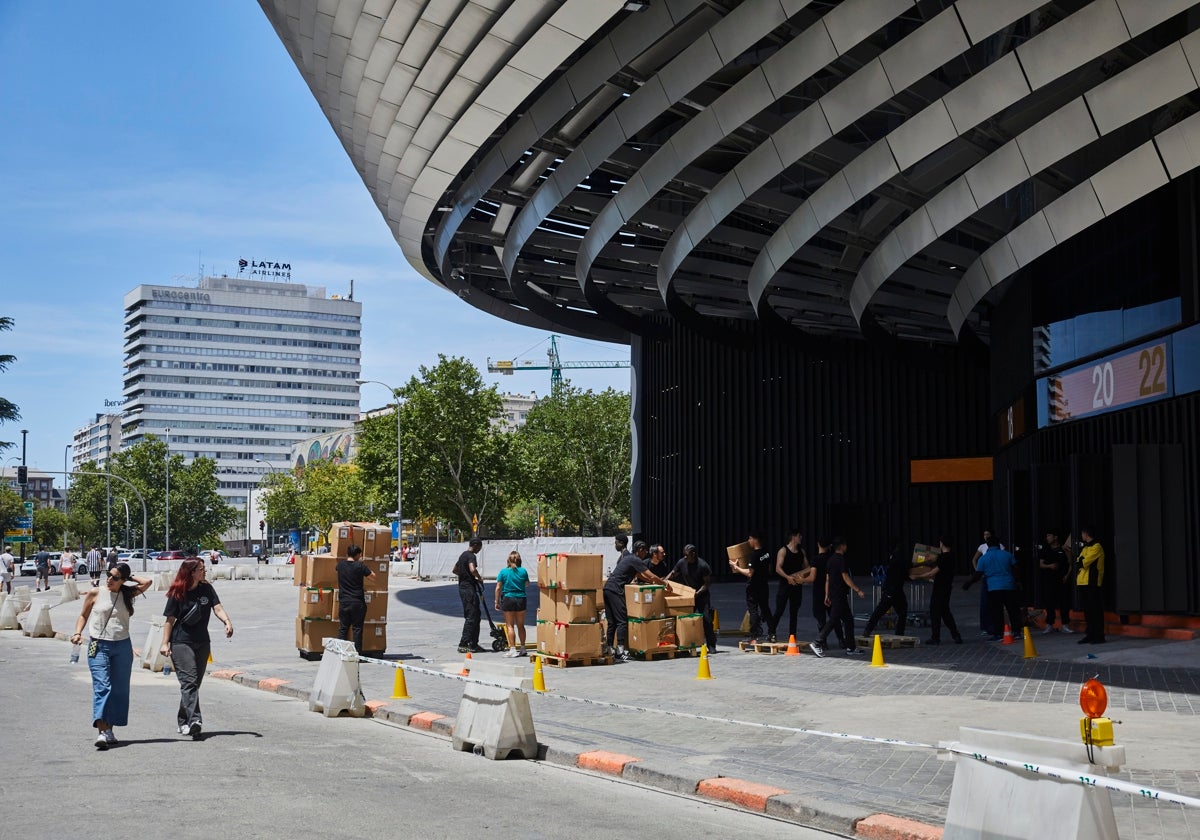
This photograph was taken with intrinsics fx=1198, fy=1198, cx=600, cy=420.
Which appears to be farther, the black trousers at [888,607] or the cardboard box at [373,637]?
the black trousers at [888,607]

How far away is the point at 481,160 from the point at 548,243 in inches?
190

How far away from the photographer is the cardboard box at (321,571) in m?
18.5

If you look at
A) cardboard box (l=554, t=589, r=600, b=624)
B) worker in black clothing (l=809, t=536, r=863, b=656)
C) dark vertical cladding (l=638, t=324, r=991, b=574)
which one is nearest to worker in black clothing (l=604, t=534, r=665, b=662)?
cardboard box (l=554, t=589, r=600, b=624)

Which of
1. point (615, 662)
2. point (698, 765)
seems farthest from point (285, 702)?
point (698, 765)

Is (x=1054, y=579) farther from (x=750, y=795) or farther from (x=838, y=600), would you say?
(x=750, y=795)

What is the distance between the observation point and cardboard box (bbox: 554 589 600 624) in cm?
1691

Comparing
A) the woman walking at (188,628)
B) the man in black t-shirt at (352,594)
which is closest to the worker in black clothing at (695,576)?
the man in black t-shirt at (352,594)

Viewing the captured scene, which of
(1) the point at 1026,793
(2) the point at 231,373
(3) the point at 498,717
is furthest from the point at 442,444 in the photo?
(2) the point at 231,373

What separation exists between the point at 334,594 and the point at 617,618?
14.8ft

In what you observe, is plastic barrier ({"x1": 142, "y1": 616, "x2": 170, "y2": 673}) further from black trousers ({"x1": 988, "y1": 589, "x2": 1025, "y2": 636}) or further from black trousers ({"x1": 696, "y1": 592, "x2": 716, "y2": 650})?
black trousers ({"x1": 988, "y1": 589, "x2": 1025, "y2": 636})

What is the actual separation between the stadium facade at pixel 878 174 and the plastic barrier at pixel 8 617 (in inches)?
500

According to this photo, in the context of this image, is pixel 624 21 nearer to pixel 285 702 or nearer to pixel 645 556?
pixel 645 556

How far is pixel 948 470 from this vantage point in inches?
1359

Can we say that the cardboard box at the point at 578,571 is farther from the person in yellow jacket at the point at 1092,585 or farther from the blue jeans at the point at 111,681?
the blue jeans at the point at 111,681
